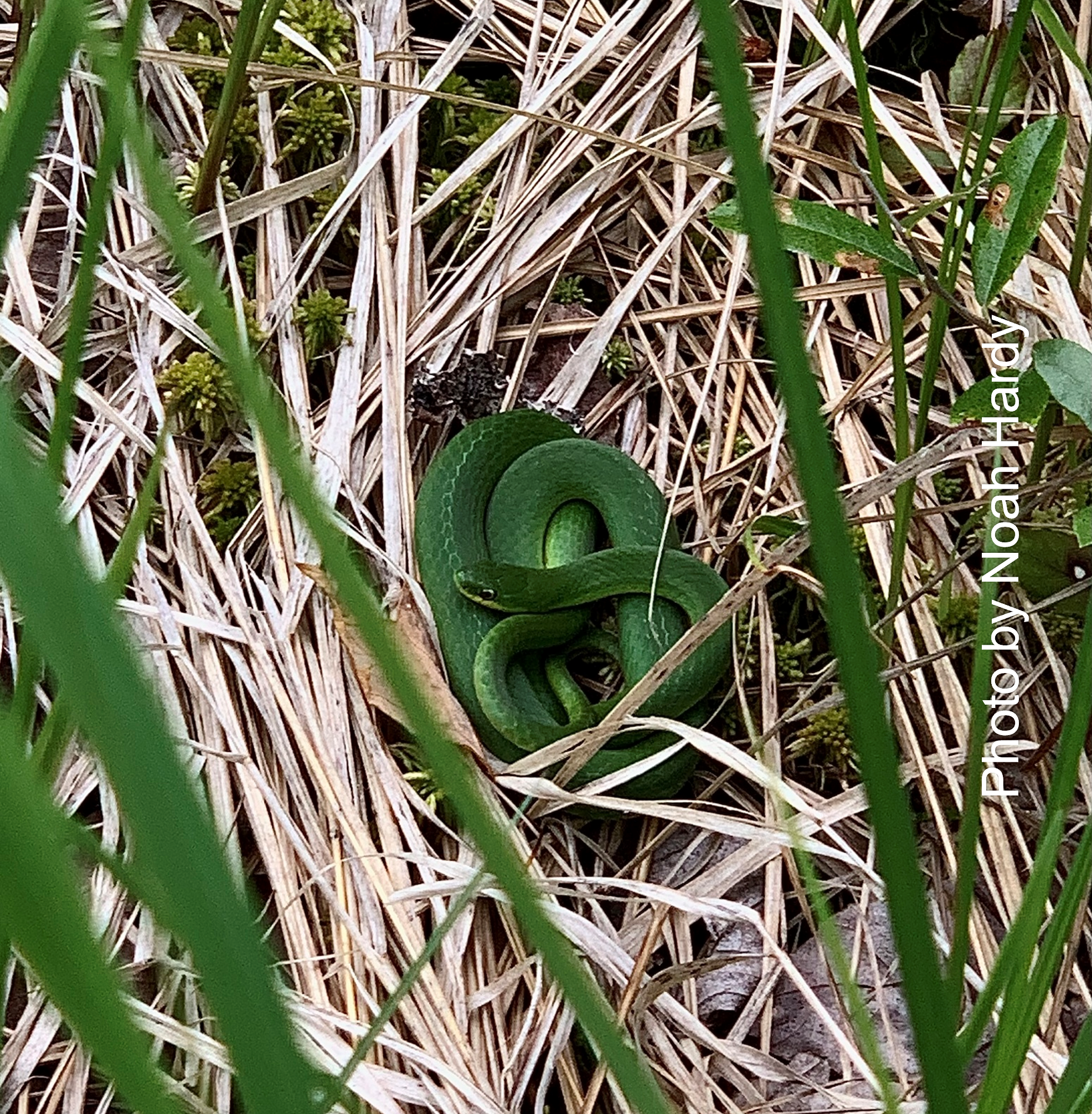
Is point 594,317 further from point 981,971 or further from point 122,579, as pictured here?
point 122,579

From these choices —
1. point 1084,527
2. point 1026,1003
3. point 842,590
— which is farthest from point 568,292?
point 842,590

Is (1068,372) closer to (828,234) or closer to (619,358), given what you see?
(828,234)

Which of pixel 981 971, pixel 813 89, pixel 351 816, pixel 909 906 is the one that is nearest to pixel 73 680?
pixel 909 906

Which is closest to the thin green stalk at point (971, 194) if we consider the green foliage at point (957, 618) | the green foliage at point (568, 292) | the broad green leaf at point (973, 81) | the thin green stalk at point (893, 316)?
the thin green stalk at point (893, 316)

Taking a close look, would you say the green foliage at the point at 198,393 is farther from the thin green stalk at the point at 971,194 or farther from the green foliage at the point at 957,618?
the green foliage at the point at 957,618

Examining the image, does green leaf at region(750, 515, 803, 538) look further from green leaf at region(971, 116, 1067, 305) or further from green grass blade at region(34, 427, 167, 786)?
green grass blade at region(34, 427, 167, 786)
